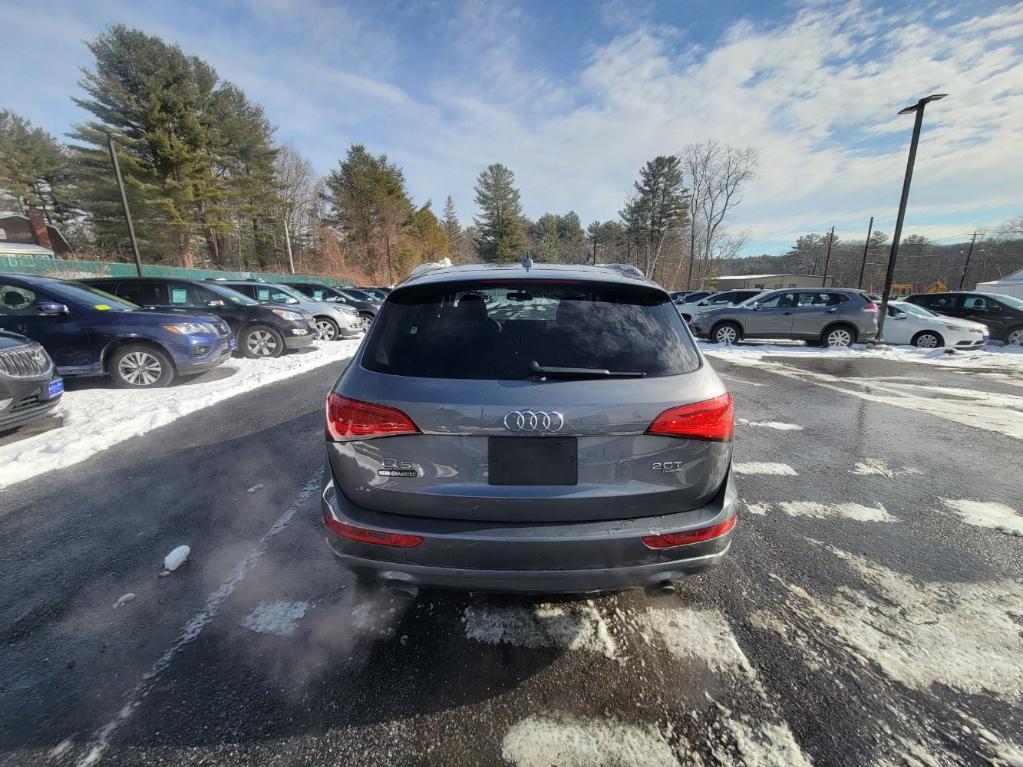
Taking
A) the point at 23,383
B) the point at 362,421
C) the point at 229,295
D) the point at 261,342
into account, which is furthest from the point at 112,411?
the point at 362,421

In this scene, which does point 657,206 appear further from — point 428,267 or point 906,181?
point 428,267

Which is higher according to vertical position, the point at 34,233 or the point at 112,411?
the point at 34,233

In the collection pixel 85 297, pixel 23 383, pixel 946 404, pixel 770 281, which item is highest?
pixel 770 281

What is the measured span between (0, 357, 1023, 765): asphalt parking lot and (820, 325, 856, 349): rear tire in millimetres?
10291

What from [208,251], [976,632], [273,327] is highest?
[208,251]

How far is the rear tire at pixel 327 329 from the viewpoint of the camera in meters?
12.8

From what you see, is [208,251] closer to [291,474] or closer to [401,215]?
[401,215]

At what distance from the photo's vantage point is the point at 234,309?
9508 millimetres

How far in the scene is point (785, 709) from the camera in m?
1.72

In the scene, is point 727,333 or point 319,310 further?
point 727,333

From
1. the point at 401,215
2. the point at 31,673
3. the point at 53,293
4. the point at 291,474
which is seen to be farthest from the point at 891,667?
the point at 401,215

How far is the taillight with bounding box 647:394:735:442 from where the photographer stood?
175cm

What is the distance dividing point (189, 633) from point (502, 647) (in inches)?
61.0

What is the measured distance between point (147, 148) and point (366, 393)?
38820 mm
